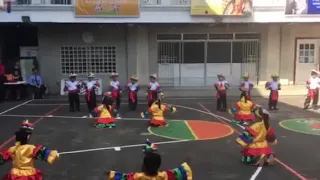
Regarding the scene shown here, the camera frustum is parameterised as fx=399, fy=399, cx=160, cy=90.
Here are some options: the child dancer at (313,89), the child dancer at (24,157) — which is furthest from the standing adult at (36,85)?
the child dancer at (24,157)

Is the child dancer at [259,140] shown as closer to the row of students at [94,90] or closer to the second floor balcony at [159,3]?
the row of students at [94,90]

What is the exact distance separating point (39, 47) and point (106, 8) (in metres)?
4.59

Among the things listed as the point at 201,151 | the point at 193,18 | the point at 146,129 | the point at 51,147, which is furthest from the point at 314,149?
the point at 193,18

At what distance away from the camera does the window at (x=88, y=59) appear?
72.5 feet

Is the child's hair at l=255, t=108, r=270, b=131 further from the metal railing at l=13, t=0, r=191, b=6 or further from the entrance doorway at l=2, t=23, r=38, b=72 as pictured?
the entrance doorway at l=2, t=23, r=38, b=72

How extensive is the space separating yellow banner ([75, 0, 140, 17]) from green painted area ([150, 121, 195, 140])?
880 centimetres

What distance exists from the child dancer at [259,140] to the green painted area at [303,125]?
394 centimetres

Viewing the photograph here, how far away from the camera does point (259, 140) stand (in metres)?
8.35

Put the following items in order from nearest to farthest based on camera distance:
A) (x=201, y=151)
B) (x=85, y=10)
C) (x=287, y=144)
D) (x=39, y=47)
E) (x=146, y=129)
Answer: (x=201, y=151) < (x=287, y=144) < (x=146, y=129) < (x=85, y=10) < (x=39, y=47)

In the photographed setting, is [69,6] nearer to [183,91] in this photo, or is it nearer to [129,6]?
[129,6]

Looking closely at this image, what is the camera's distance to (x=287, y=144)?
10398mm

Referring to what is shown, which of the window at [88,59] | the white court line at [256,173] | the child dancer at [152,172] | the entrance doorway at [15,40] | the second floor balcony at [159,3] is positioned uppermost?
the second floor balcony at [159,3]

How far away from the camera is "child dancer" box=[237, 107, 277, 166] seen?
8312mm

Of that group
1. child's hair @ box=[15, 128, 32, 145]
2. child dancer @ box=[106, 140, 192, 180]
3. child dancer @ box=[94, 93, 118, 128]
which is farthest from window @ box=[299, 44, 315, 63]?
child's hair @ box=[15, 128, 32, 145]
